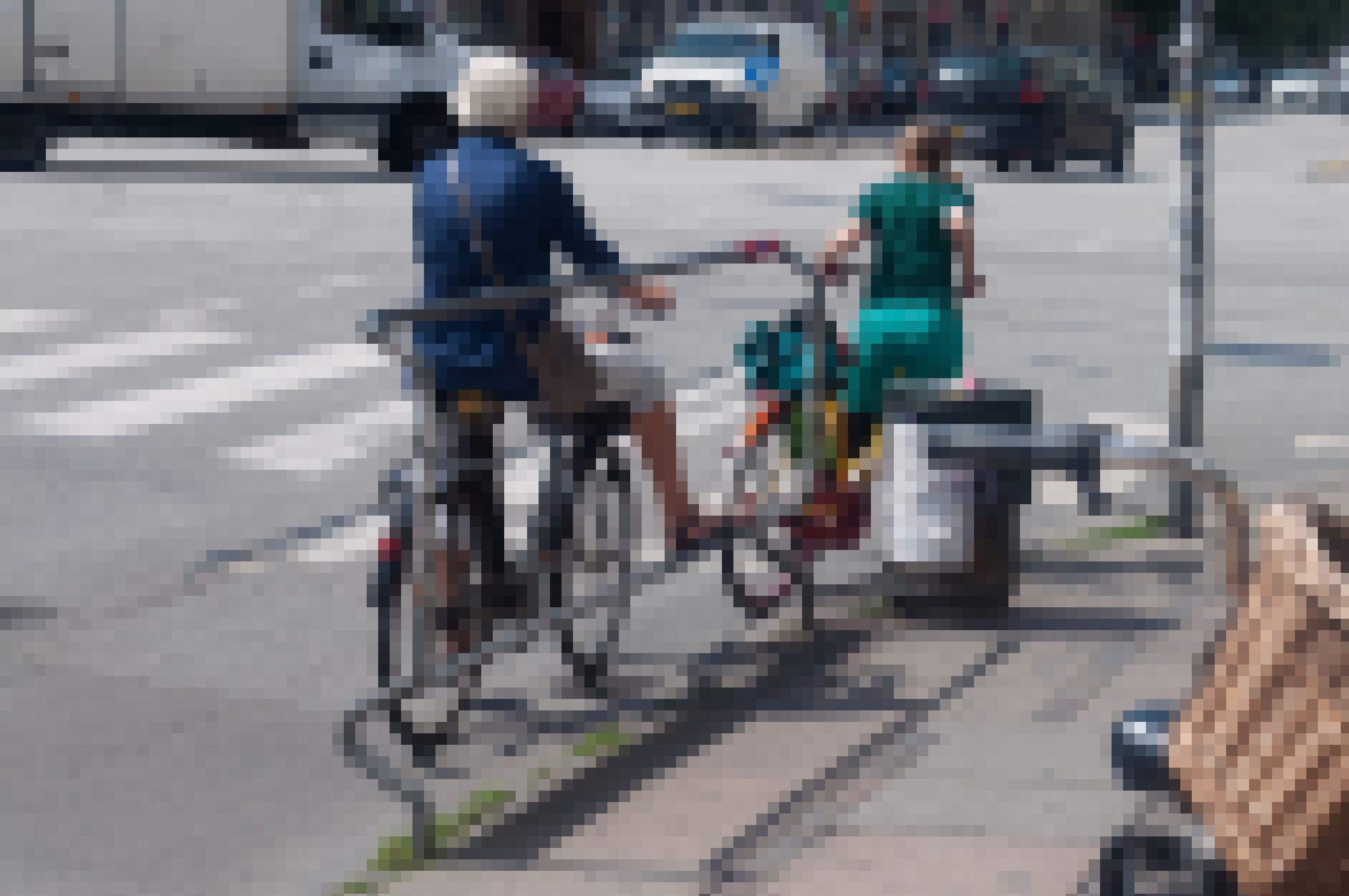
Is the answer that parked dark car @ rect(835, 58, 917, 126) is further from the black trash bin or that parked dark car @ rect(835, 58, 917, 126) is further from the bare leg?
the bare leg

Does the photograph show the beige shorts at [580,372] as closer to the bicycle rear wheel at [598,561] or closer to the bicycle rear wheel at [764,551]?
the bicycle rear wheel at [598,561]

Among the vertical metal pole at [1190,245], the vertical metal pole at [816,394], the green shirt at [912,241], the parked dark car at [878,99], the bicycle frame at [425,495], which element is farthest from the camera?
the parked dark car at [878,99]

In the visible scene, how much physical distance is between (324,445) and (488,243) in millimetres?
5329

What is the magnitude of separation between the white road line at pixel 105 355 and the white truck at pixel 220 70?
1377 cm

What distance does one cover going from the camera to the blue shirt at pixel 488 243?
660cm

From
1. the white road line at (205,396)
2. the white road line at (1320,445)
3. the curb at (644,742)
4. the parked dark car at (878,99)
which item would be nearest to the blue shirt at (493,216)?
the curb at (644,742)

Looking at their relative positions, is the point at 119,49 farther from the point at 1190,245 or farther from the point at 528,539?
the point at 528,539

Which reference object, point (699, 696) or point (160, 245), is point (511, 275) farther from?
point (160, 245)

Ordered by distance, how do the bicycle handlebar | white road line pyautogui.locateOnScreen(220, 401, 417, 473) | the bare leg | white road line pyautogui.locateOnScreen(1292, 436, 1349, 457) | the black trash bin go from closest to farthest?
1. the bicycle handlebar
2. the bare leg
3. the black trash bin
4. white road line pyautogui.locateOnScreen(220, 401, 417, 473)
5. white road line pyautogui.locateOnScreen(1292, 436, 1349, 457)

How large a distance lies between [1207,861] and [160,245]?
17.7m

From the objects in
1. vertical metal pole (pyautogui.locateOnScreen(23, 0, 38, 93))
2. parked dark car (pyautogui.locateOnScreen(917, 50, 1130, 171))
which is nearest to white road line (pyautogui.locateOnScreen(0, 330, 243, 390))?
vertical metal pole (pyautogui.locateOnScreen(23, 0, 38, 93))

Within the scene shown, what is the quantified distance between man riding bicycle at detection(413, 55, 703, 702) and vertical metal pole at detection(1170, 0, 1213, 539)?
3434mm

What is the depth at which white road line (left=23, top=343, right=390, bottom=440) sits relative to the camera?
12.3 m

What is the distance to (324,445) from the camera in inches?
465
